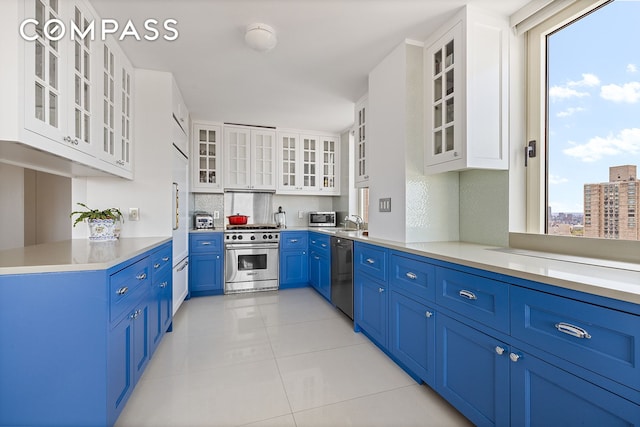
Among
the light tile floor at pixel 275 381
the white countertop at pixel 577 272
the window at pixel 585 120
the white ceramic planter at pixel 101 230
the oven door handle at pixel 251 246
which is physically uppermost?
the window at pixel 585 120

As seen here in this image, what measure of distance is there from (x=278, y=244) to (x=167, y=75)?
2.46m

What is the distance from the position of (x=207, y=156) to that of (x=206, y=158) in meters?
0.03

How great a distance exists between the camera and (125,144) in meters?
2.47

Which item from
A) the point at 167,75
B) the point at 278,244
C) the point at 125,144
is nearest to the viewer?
the point at 125,144

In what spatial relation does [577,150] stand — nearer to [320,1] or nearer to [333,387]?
[320,1]

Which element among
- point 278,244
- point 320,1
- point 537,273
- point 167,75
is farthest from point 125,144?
point 537,273

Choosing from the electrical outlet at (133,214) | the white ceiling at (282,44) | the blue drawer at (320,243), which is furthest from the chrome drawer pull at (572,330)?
the electrical outlet at (133,214)

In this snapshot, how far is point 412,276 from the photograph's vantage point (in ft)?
6.25

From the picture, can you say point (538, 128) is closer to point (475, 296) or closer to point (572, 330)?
point (475, 296)

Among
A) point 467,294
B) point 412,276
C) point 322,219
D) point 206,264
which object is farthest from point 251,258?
point 467,294

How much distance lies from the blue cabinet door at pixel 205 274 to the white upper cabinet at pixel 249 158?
1159 mm

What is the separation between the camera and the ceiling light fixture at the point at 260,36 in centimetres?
209

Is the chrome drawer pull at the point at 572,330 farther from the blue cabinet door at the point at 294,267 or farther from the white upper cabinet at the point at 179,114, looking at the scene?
the blue cabinet door at the point at 294,267

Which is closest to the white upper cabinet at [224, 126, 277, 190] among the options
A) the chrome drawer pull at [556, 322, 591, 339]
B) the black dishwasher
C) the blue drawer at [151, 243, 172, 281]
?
the black dishwasher
